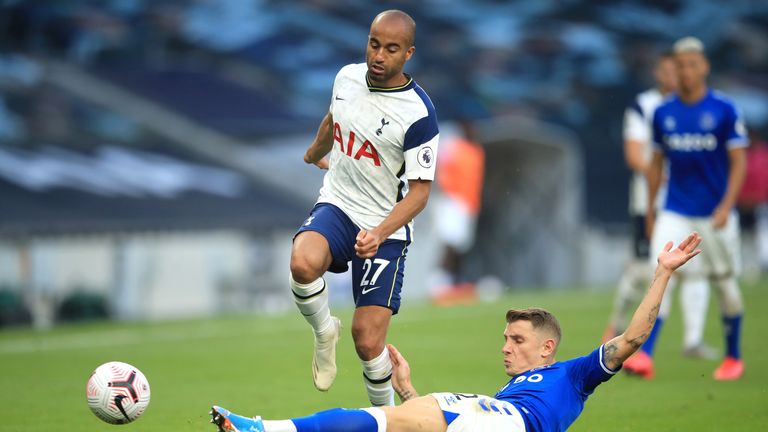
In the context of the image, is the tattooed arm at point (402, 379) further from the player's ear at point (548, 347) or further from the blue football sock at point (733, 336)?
the blue football sock at point (733, 336)

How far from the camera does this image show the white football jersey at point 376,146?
6758 mm

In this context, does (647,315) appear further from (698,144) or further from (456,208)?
(456,208)

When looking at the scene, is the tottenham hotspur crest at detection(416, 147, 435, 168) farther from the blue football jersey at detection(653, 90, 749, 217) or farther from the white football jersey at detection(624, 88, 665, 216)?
the white football jersey at detection(624, 88, 665, 216)

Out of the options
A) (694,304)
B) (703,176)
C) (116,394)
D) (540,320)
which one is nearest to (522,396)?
(540,320)

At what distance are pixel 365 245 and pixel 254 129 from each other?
17430 mm

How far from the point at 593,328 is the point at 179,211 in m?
7.55

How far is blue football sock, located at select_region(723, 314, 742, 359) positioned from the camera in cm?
966

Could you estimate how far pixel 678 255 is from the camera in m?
5.86

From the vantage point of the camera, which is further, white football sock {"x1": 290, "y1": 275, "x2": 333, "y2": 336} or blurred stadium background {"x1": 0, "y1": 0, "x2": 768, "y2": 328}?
blurred stadium background {"x1": 0, "y1": 0, "x2": 768, "y2": 328}

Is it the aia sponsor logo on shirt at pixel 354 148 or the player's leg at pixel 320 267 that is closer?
the player's leg at pixel 320 267

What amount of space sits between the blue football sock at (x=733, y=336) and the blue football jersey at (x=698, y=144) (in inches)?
34.5

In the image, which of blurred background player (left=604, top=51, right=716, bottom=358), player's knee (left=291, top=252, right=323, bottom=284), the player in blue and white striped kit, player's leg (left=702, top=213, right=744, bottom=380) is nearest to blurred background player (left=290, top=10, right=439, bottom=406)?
player's knee (left=291, top=252, right=323, bottom=284)

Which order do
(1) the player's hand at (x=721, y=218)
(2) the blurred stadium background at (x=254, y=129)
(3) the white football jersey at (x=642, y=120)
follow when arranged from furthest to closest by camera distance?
(2) the blurred stadium background at (x=254, y=129) < (3) the white football jersey at (x=642, y=120) < (1) the player's hand at (x=721, y=218)

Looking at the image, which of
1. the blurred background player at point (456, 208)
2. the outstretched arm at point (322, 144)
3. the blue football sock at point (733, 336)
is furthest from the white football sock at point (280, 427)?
the blurred background player at point (456, 208)
